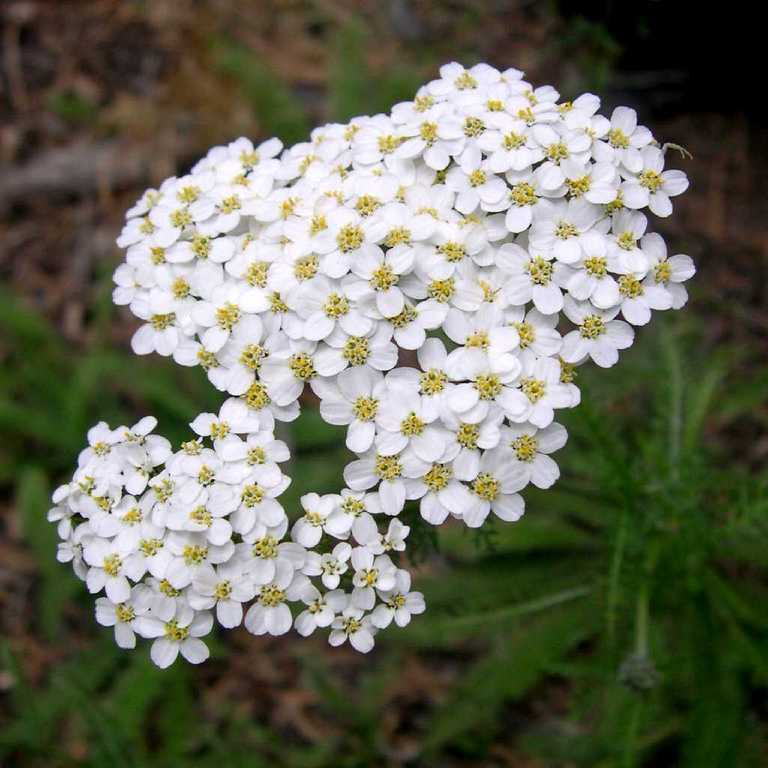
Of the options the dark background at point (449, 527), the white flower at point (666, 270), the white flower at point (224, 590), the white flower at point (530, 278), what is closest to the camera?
the white flower at point (224, 590)

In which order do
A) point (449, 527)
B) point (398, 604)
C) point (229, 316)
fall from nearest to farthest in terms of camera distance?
point (398, 604)
point (229, 316)
point (449, 527)

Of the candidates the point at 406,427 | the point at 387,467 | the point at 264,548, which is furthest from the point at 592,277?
the point at 264,548

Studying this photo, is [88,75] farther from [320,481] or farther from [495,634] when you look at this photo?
[495,634]

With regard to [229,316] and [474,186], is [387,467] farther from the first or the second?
[474,186]

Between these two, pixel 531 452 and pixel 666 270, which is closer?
pixel 531 452

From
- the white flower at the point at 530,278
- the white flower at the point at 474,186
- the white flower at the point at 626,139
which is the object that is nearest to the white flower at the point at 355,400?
the white flower at the point at 530,278

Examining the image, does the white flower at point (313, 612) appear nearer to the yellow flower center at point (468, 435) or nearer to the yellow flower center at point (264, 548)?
the yellow flower center at point (264, 548)

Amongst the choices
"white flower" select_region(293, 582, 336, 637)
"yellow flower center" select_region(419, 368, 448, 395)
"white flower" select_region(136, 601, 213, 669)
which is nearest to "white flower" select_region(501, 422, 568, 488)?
"yellow flower center" select_region(419, 368, 448, 395)

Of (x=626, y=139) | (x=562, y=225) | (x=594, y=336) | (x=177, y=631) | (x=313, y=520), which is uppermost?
(x=626, y=139)

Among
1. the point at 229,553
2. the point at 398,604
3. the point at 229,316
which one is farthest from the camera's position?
the point at 229,316
